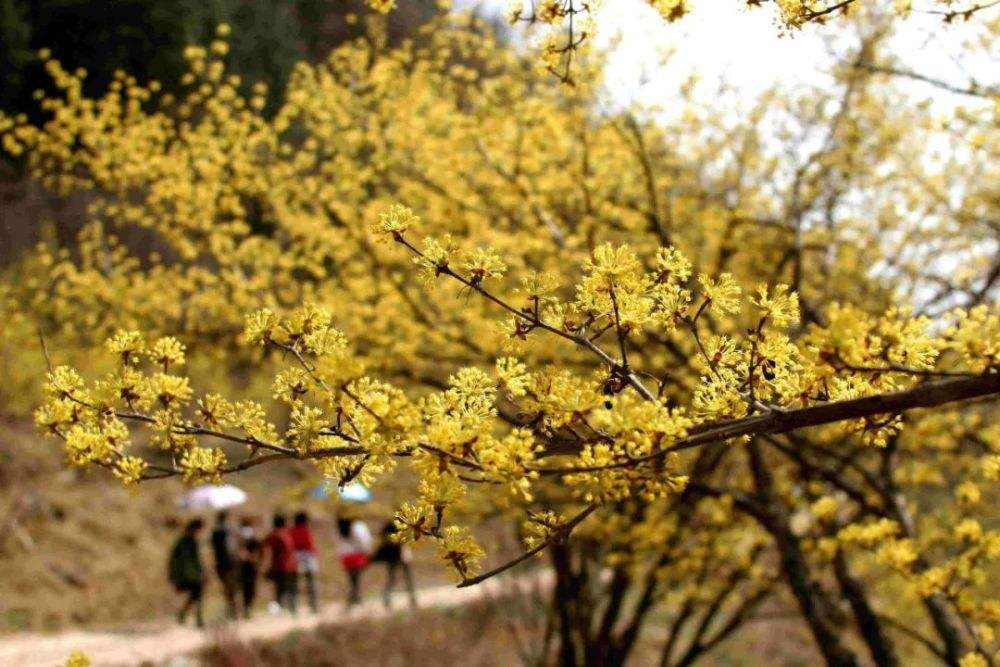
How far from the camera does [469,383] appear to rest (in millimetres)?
2369

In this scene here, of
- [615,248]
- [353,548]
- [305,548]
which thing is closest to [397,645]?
[353,548]

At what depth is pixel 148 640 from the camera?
11469 millimetres

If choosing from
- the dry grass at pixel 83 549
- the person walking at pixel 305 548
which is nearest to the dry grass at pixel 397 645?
the person walking at pixel 305 548

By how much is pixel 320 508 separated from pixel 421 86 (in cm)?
1520

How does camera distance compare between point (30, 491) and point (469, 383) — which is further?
point (30, 491)

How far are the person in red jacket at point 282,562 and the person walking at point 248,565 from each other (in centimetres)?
20

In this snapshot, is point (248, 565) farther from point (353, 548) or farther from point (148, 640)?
point (148, 640)

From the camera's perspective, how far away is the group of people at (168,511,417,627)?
11672 millimetres

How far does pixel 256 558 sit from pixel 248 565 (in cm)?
26

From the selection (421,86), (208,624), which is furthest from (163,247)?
(421,86)

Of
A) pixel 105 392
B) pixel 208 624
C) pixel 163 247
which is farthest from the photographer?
pixel 163 247

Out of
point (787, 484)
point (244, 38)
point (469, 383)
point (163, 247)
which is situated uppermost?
point (244, 38)

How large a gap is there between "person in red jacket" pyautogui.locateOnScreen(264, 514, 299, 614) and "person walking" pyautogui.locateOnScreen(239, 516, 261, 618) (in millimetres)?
196

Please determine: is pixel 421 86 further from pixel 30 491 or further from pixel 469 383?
pixel 30 491
